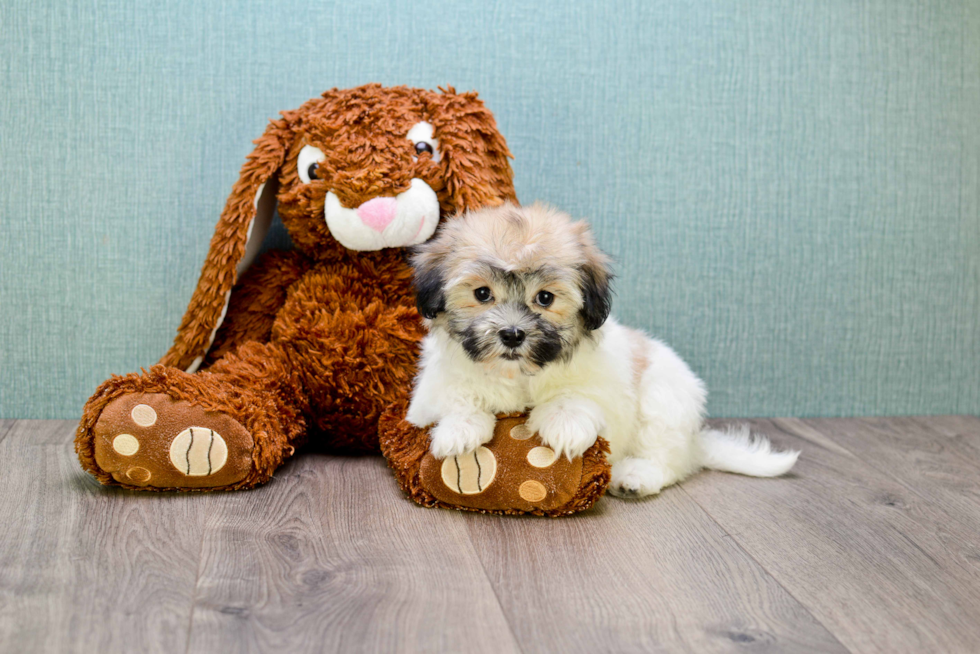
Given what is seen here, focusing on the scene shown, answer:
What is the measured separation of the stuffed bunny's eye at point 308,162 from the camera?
2.09 m

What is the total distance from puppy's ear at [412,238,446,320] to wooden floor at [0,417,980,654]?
17.1 inches

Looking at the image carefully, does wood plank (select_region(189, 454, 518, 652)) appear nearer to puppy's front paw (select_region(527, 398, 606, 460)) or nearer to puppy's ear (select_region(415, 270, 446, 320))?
puppy's front paw (select_region(527, 398, 606, 460))

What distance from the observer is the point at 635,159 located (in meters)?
2.50

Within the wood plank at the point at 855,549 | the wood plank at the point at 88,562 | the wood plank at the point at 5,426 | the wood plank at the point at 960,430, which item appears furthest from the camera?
the wood plank at the point at 960,430

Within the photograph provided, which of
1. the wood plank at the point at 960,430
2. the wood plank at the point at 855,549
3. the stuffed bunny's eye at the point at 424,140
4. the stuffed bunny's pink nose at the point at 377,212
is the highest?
the stuffed bunny's eye at the point at 424,140

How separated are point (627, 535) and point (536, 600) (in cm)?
36

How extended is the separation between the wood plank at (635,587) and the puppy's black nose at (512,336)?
386 millimetres

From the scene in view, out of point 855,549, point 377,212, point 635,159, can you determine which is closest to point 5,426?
point 377,212

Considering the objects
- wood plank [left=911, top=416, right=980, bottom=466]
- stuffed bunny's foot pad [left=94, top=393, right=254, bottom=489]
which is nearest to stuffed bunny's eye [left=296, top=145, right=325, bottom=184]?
stuffed bunny's foot pad [left=94, top=393, right=254, bottom=489]

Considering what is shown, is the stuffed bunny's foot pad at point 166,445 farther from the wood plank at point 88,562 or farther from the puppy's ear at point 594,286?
the puppy's ear at point 594,286

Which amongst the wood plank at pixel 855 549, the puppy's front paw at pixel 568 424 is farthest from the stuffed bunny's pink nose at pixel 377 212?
the wood plank at pixel 855 549

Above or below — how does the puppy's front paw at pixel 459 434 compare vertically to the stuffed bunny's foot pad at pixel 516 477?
above

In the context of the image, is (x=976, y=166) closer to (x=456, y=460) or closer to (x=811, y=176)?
(x=811, y=176)

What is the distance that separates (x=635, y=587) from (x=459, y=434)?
47cm
